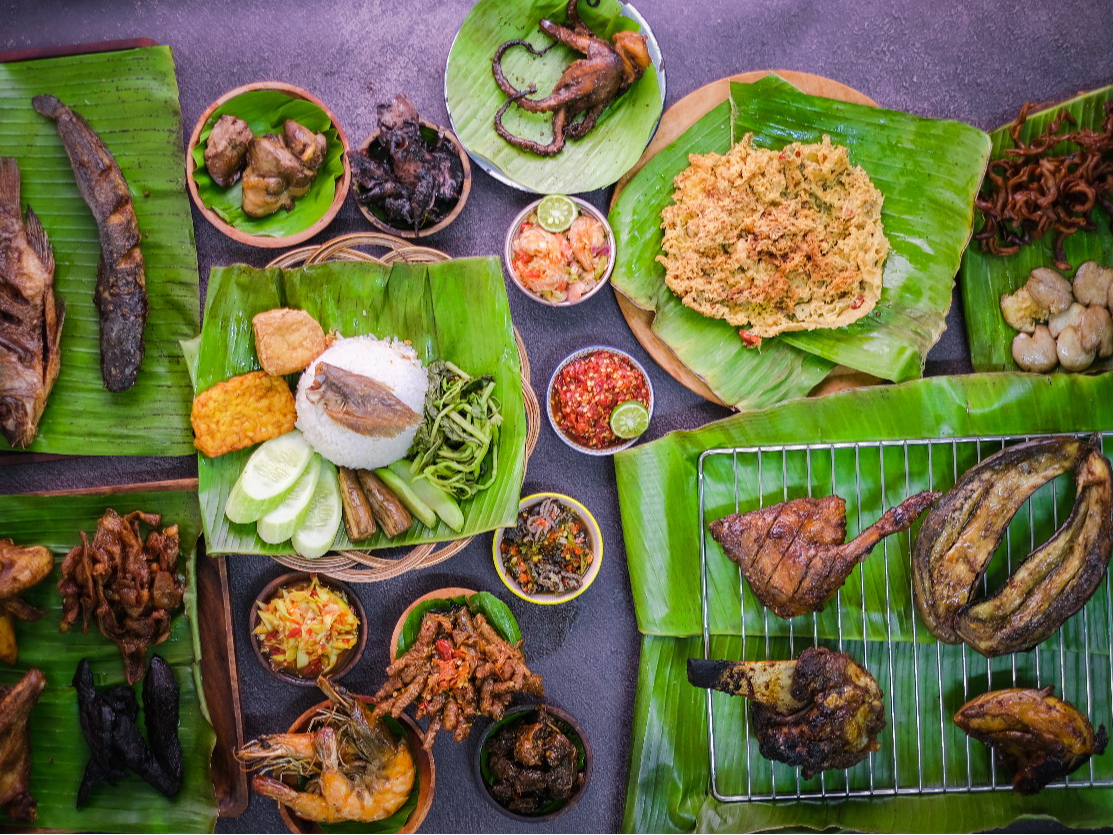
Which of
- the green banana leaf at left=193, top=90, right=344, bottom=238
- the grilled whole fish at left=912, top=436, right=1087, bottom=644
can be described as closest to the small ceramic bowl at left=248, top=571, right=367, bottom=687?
the green banana leaf at left=193, top=90, right=344, bottom=238

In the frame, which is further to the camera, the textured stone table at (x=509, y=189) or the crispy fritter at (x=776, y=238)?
the textured stone table at (x=509, y=189)

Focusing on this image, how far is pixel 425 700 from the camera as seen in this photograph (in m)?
3.84

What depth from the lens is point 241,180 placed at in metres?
4.06

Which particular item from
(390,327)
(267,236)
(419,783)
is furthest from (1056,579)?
(267,236)

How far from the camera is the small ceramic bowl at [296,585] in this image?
13.2ft

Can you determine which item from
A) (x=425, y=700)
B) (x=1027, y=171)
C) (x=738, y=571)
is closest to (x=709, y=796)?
(x=738, y=571)

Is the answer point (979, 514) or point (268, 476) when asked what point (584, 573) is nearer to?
point (268, 476)

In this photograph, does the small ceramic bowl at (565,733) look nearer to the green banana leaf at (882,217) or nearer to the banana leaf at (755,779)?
the banana leaf at (755,779)

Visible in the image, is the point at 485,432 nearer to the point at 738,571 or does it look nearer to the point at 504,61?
the point at 738,571

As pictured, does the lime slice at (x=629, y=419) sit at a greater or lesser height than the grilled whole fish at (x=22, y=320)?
lesser

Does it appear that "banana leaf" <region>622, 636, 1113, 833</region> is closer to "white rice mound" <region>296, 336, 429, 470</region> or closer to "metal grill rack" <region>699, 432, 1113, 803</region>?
"metal grill rack" <region>699, 432, 1113, 803</region>

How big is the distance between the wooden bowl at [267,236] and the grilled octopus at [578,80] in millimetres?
841

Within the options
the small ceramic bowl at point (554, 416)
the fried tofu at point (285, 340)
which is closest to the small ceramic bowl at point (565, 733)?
the small ceramic bowl at point (554, 416)

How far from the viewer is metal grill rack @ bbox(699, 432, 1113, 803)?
12.8ft
